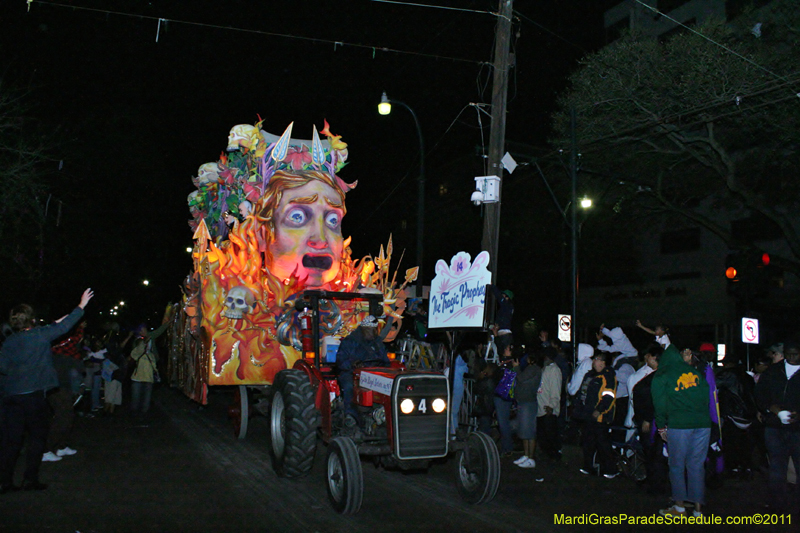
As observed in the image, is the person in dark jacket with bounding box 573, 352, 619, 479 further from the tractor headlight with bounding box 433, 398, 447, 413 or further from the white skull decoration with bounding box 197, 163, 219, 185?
the white skull decoration with bounding box 197, 163, 219, 185

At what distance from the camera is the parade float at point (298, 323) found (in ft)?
24.2

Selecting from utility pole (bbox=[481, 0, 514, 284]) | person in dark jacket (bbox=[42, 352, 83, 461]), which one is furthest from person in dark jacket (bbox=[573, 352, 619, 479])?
person in dark jacket (bbox=[42, 352, 83, 461])

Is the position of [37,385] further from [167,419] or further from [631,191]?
[631,191]

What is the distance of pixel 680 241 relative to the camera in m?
34.8

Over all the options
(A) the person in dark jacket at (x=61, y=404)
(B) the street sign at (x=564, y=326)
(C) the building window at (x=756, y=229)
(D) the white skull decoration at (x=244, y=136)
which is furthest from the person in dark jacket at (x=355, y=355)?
(C) the building window at (x=756, y=229)

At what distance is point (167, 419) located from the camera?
15.2 m

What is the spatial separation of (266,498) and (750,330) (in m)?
8.81

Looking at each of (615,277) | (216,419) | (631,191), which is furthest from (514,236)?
(216,419)

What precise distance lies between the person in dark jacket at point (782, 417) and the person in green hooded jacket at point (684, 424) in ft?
2.86

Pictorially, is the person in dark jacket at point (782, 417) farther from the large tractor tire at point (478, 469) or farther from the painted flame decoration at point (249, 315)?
the painted flame decoration at point (249, 315)

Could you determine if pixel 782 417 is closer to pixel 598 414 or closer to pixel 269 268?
pixel 598 414

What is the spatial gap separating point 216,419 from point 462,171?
33.6 metres

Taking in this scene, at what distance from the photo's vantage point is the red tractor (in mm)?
7125

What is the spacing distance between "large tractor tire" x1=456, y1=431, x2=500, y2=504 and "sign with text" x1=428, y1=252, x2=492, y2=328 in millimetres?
1255
